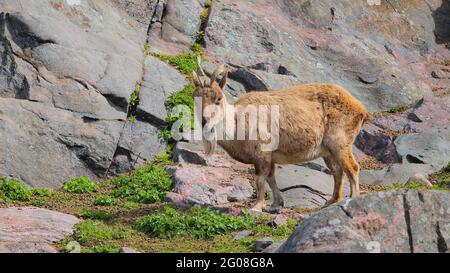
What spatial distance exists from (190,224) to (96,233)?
5.00 feet

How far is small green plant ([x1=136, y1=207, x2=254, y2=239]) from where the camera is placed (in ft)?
41.1

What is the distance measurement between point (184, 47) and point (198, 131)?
3.54 metres

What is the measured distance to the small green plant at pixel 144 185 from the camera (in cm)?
1479

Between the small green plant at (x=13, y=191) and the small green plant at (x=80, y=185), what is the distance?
0.86 metres

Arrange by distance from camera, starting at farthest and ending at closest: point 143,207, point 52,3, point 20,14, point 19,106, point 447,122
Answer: point 447,122
point 52,3
point 20,14
point 19,106
point 143,207

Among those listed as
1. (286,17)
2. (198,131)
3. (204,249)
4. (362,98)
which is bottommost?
(204,249)

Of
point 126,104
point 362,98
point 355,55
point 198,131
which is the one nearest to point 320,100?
→ point 198,131

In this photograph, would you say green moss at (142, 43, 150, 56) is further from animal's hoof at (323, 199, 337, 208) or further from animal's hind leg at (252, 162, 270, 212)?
animal's hoof at (323, 199, 337, 208)

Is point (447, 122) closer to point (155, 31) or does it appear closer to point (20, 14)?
point (155, 31)

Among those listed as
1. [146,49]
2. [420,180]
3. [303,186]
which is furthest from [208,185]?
[146,49]

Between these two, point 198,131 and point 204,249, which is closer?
point 204,249

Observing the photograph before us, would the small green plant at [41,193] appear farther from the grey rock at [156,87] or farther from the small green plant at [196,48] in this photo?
the small green plant at [196,48]

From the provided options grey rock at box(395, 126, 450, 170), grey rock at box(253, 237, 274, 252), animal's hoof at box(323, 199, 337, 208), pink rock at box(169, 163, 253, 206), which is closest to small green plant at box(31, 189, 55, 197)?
pink rock at box(169, 163, 253, 206)

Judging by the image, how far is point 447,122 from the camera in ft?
64.4
